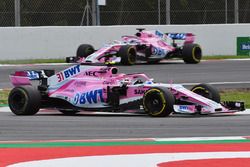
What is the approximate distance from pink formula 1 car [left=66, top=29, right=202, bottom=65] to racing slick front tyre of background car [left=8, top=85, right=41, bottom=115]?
38.9ft

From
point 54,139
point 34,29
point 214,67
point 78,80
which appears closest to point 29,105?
point 78,80

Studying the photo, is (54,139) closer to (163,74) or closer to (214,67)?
(163,74)

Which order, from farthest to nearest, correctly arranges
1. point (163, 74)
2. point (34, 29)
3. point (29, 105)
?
point (34, 29), point (163, 74), point (29, 105)

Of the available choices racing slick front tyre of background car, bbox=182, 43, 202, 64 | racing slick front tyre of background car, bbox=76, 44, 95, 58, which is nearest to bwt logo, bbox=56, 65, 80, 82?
racing slick front tyre of background car, bbox=76, 44, 95, 58

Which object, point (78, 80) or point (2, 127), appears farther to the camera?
point (78, 80)

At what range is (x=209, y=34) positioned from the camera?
32.5 metres

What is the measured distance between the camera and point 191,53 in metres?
27.7

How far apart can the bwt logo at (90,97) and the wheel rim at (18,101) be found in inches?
39.4

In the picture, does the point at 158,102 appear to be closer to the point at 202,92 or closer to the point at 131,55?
the point at 202,92

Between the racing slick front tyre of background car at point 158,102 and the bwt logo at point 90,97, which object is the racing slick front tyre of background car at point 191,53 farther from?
the racing slick front tyre of background car at point 158,102

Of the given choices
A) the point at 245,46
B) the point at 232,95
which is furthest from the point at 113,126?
the point at 245,46

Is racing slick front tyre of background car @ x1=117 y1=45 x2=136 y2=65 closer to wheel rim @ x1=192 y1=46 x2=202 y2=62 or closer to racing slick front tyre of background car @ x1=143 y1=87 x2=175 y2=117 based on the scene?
wheel rim @ x1=192 y1=46 x2=202 y2=62

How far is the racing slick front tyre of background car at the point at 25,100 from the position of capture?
13.8 m

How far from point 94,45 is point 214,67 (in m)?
6.36
